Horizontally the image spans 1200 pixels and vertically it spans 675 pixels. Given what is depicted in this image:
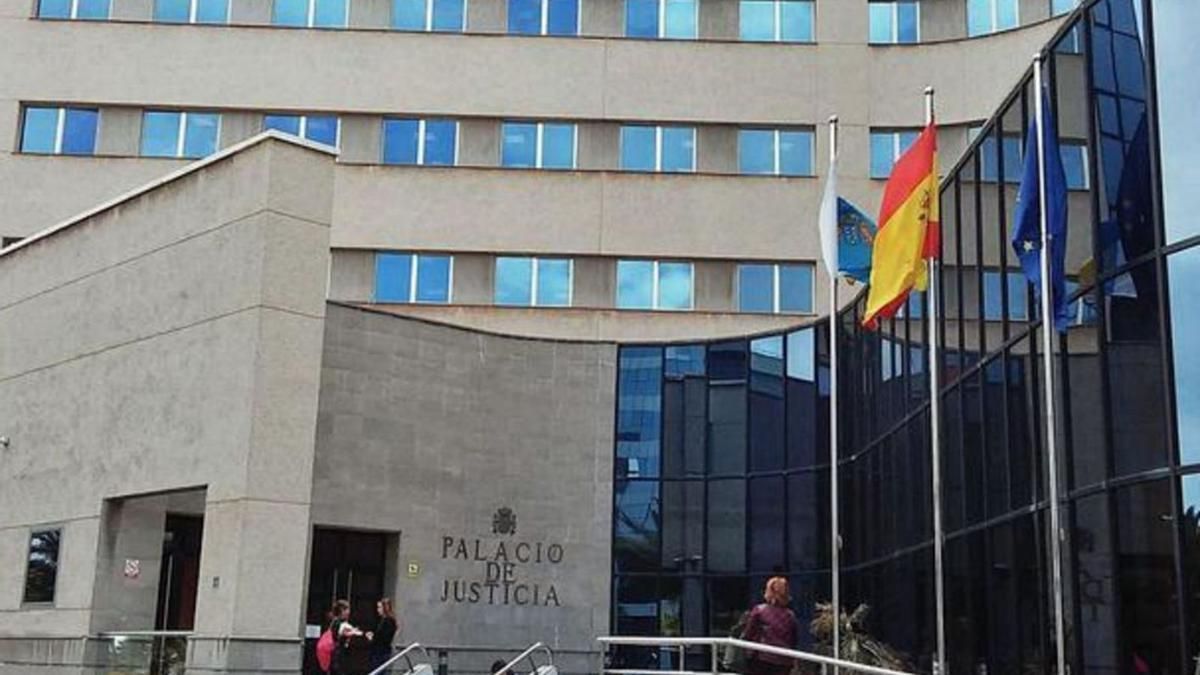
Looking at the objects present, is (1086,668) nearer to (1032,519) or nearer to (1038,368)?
(1032,519)

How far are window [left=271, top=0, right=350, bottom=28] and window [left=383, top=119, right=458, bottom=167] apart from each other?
10.1ft

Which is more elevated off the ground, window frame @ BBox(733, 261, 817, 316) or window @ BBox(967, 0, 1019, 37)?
window @ BBox(967, 0, 1019, 37)

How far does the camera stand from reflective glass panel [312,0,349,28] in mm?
37312

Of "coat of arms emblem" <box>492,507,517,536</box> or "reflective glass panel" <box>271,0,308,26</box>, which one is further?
"reflective glass panel" <box>271,0,308,26</box>

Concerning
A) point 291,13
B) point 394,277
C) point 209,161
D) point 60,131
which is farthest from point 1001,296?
point 60,131

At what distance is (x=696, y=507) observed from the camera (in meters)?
30.2

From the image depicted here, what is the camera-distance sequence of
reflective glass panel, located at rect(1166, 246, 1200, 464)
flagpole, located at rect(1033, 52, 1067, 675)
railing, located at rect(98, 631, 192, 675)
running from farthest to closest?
railing, located at rect(98, 631, 192, 675) → reflective glass panel, located at rect(1166, 246, 1200, 464) → flagpole, located at rect(1033, 52, 1067, 675)

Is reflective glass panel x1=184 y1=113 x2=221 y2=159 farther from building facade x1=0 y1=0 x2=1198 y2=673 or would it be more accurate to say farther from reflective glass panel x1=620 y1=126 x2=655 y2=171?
reflective glass panel x1=620 y1=126 x2=655 y2=171

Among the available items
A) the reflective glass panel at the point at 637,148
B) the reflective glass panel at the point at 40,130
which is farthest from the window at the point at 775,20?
the reflective glass panel at the point at 40,130

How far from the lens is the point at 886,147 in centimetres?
3638

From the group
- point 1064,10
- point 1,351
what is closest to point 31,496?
point 1,351

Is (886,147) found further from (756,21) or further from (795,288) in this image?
(756,21)

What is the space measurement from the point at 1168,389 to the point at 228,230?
1297 cm

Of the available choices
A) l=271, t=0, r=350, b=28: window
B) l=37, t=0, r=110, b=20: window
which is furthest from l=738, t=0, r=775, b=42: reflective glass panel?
l=37, t=0, r=110, b=20: window
